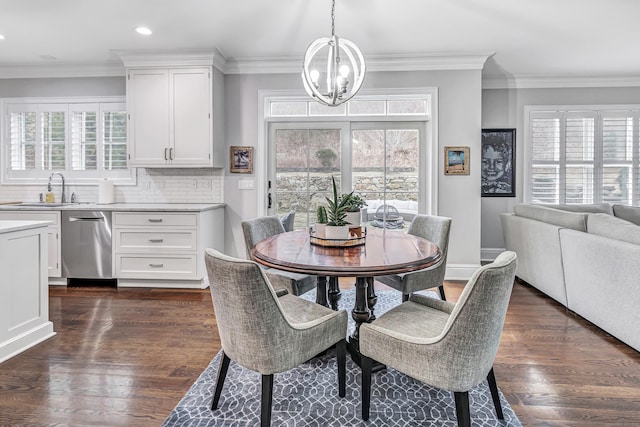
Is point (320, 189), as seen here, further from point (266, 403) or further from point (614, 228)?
point (266, 403)

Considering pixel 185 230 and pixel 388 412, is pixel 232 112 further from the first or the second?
pixel 388 412

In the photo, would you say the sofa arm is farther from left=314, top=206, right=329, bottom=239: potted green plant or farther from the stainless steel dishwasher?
the stainless steel dishwasher

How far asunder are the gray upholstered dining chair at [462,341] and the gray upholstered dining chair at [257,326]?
30 centimetres

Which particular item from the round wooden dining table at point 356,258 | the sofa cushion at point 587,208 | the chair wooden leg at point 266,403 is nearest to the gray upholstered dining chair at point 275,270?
the round wooden dining table at point 356,258

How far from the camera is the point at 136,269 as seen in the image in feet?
13.1

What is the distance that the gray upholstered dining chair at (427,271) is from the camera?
2.61 m

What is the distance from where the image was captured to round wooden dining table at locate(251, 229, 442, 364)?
1.71 metres

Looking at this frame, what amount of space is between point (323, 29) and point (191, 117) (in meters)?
1.70

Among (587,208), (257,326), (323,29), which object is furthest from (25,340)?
(587,208)

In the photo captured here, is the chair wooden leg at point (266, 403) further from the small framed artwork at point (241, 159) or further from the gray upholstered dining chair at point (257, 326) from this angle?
the small framed artwork at point (241, 159)

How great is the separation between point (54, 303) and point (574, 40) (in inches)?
221

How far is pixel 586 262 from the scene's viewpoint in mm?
2932

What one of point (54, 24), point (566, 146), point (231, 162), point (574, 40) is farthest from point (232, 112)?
point (566, 146)

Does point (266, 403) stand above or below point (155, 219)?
below
